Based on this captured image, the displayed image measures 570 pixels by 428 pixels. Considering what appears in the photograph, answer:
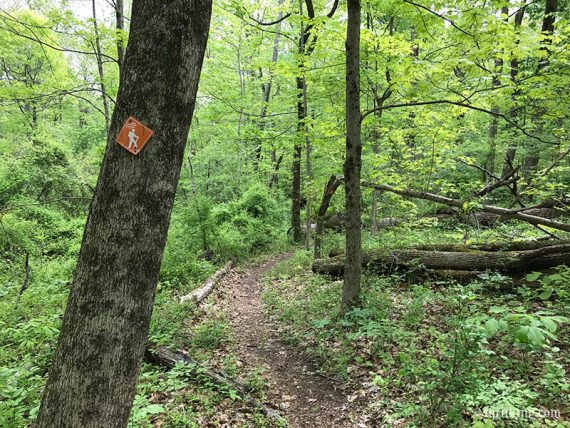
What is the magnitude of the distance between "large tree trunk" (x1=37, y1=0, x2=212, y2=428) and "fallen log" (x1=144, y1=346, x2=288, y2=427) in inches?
92.7

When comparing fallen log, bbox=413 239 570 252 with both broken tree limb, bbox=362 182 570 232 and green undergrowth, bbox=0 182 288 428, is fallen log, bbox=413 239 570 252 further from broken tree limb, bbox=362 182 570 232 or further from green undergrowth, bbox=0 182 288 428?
green undergrowth, bbox=0 182 288 428

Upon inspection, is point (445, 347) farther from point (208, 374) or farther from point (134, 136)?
point (134, 136)

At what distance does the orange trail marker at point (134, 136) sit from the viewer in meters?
2.13

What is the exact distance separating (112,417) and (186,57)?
242 cm

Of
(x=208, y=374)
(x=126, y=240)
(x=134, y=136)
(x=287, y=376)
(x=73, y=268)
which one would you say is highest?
(x=134, y=136)

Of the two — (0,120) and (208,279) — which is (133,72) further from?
(0,120)

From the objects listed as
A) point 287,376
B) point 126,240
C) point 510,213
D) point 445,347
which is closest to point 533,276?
point 445,347

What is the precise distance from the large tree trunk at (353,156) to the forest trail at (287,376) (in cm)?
150

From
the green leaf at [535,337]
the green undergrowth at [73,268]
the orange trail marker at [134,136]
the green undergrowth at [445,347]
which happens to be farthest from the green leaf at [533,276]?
the green undergrowth at [73,268]

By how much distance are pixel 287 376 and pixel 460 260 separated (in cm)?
416

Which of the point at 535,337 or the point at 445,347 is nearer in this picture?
the point at 535,337

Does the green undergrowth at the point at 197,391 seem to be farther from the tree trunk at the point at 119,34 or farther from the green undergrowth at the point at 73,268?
the tree trunk at the point at 119,34

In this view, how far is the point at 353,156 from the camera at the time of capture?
5.76m

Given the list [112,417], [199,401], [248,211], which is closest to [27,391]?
[199,401]
